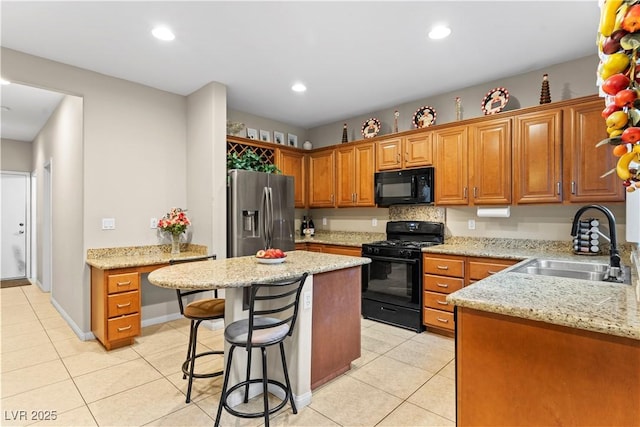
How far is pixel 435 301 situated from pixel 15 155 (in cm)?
743

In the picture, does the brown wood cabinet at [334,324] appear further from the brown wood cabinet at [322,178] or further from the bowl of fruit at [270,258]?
the brown wood cabinet at [322,178]

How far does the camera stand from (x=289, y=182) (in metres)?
4.32

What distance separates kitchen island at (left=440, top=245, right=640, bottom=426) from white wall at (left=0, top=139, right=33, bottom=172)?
7.66m

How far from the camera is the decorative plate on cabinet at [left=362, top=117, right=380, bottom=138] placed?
457cm

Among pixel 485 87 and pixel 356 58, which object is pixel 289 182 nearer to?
pixel 356 58

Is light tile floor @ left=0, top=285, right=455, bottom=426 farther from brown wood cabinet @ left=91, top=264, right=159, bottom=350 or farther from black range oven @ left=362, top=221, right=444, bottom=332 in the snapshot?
black range oven @ left=362, top=221, right=444, bottom=332

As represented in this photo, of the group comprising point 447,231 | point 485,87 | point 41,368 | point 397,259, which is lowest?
point 41,368

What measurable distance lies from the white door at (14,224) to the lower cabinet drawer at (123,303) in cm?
489

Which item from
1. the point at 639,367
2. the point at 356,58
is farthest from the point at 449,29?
the point at 639,367

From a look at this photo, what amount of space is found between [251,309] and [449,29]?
263 centimetres

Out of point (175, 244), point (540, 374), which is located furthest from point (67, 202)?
point (540, 374)

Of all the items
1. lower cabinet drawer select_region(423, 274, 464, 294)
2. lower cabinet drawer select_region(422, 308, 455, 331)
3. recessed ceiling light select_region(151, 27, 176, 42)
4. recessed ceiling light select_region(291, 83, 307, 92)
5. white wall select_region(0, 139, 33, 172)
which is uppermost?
recessed ceiling light select_region(151, 27, 176, 42)

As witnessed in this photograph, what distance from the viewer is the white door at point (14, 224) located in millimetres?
6164

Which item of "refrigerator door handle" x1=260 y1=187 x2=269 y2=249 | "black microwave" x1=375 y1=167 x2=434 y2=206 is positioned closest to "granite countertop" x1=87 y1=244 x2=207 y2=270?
"refrigerator door handle" x1=260 y1=187 x2=269 y2=249
